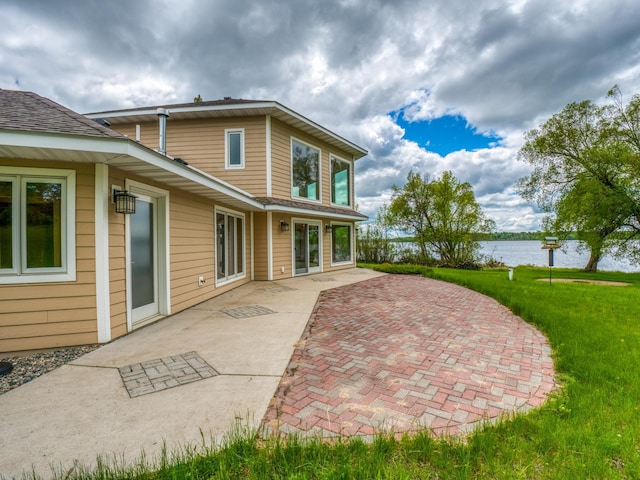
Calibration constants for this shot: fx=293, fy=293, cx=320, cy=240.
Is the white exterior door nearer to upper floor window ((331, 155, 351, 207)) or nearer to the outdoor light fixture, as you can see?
upper floor window ((331, 155, 351, 207))

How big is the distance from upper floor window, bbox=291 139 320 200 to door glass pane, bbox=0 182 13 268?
23.9 feet

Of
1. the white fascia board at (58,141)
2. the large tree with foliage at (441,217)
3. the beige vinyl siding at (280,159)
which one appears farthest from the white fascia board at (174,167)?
the large tree with foliage at (441,217)

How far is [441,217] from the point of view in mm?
16984

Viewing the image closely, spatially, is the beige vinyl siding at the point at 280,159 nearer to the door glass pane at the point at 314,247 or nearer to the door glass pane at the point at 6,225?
the door glass pane at the point at 314,247

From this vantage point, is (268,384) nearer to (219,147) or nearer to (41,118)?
(41,118)

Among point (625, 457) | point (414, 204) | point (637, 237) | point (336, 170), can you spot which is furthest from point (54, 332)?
point (637, 237)

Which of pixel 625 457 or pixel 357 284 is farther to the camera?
pixel 357 284

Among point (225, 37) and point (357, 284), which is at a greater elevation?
point (225, 37)

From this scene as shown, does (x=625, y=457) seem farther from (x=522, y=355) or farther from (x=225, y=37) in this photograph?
(x=225, y=37)

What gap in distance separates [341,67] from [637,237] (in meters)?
15.4

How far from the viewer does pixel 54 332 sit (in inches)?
148

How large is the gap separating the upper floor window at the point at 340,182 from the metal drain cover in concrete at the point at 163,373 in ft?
31.1

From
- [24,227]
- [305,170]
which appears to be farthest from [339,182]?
[24,227]

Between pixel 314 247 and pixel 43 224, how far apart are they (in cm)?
848
